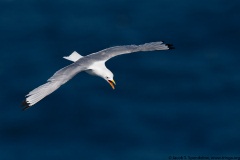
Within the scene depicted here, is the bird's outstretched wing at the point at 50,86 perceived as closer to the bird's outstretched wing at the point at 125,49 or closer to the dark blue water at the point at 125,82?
the bird's outstretched wing at the point at 125,49

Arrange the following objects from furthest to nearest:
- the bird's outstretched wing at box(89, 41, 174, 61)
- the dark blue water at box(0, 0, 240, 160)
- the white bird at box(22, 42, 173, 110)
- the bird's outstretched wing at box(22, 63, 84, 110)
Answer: the dark blue water at box(0, 0, 240, 160)
the bird's outstretched wing at box(89, 41, 174, 61)
the white bird at box(22, 42, 173, 110)
the bird's outstretched wing at box(22, 63, 84, 110)

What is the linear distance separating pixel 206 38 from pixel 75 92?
5.64 metres

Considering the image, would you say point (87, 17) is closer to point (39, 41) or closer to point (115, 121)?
point (39, 41)

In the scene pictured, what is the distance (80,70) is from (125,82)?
5.19m

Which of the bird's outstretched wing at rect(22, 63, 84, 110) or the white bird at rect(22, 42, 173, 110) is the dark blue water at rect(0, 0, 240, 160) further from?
the bird's outstretched wing at rect(22, 63, 84, 110)

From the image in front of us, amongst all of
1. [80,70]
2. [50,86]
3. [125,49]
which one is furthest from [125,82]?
[50,86]

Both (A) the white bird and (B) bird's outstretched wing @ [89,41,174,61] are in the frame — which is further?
(B) bird's outstretched wing @ [89,41,174,61]

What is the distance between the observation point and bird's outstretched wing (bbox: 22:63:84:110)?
23.6 m

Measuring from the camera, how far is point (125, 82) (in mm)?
30750

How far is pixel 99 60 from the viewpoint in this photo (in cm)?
2692

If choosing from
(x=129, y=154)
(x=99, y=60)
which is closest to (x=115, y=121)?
A: (x=129, y=154)

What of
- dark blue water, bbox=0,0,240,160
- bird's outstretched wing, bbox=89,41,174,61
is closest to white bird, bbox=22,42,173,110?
bird's outstretched wing, bbox=89,41,174,61

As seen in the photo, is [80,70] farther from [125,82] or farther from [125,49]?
[125,82]

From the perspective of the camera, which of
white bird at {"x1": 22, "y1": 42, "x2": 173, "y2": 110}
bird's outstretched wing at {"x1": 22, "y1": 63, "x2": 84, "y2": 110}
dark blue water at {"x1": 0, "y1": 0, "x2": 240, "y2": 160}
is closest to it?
bird's outstretched wing at {"x1": 22, "y1": 63, "x2": 84, "y2": 110}
